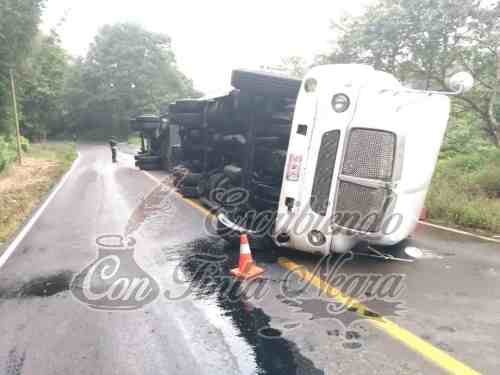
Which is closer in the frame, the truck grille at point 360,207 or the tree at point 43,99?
the truck grille at point 360,207

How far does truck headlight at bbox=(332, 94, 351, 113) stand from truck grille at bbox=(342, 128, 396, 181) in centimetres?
30

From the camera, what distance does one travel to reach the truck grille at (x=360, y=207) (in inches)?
182

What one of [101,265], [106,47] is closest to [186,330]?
[101,265]

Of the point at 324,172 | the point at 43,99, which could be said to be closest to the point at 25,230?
the point at 324,172

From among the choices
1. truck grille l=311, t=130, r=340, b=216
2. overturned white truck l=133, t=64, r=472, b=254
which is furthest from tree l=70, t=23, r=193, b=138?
truck grille l=311, t=130, r=340, b=216

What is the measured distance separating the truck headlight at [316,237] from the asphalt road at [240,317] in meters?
0.36

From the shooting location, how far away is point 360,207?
4.71 m

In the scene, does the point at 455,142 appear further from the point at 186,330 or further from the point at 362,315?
the point at 186,330

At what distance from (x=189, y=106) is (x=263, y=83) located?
345 centimetres

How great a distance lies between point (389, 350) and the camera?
3352 millimetres

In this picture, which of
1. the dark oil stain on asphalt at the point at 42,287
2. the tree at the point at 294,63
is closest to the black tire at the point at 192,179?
the dark oil stain on asphalt at the point at 42,287

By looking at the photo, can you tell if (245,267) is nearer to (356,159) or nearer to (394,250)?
(356,159)

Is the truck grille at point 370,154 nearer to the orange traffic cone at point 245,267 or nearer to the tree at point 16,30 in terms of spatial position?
the orange traffic cone at point 245,267

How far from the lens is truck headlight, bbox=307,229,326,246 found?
16.5ft
